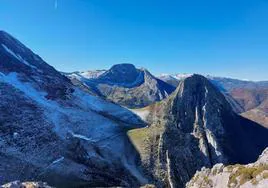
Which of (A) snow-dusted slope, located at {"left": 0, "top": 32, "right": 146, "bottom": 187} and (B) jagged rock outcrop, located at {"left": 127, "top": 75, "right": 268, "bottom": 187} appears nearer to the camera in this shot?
(A) snow-dusted slope, located at {"left": 0, "top": 32, "right": 146, "bottom": 187}

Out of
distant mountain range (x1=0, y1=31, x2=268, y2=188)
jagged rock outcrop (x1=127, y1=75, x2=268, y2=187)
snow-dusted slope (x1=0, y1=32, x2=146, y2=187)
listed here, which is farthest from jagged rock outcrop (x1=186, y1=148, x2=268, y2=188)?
jagged rock outcrop (x1=127, y1=75, x2=268, y2=187)

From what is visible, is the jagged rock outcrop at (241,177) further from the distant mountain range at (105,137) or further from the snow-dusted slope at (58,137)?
the snow-dusted slope at (58,137)

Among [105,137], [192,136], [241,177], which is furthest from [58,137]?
[241,177]

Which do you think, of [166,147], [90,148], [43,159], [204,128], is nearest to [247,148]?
[204,128]

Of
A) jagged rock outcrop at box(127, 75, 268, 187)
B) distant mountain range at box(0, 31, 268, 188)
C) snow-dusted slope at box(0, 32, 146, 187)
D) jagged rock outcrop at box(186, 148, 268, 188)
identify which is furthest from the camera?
jagged rock outcrop at box(127, 75, 268, 187)

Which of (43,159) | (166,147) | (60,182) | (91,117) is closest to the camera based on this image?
(60,182)

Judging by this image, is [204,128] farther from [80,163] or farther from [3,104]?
[3,104]

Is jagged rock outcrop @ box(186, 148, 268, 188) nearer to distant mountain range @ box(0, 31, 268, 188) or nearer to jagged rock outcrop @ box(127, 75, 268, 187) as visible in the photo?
distant mountain range @ box(0, 31, 268, 188)
